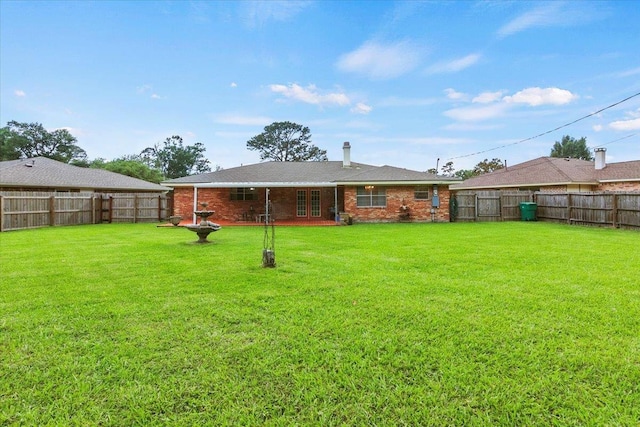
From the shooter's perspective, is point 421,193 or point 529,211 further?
point 421,193

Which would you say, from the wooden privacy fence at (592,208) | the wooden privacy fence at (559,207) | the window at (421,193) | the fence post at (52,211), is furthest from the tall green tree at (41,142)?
the wooden privacy fence at (592,208)

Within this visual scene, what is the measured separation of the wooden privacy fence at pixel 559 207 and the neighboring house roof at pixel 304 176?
2208 millimetres

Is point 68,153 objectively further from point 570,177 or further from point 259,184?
point 570,177

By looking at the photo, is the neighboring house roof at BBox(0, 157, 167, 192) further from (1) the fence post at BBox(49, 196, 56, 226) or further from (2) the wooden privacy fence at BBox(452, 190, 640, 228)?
(2) the wooden privacy fence at BBox(452, 190, 640, 228)

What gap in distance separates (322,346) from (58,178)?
2339 cm

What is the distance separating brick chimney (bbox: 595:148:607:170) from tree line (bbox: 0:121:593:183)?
752 inches

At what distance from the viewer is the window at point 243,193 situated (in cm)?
1880

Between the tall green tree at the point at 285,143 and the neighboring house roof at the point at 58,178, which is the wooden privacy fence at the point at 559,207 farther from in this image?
the tall green tree at the point at 285,143

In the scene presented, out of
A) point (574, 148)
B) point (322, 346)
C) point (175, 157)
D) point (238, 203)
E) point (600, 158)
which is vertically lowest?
point (322, 346)

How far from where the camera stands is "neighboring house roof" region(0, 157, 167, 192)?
1753 centimetres

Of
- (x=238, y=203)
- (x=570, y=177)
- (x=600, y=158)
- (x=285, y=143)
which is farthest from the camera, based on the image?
Answer: (x=285, y=143)

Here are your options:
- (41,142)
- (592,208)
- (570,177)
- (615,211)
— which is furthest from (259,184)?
(41,142)

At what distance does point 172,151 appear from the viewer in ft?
160

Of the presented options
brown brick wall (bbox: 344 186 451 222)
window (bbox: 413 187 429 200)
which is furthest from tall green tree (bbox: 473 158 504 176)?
window (bbox: 413 187 429 200)
